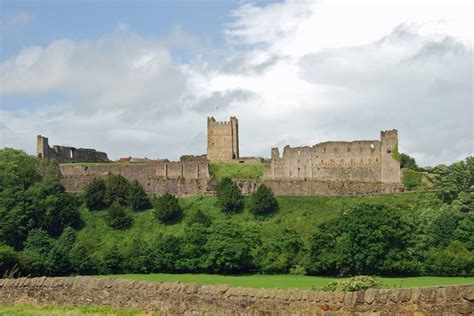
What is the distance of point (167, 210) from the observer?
7950cm

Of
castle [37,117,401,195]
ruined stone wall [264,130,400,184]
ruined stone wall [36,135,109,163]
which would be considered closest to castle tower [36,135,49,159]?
ruined stone wall [36,135,109,163]

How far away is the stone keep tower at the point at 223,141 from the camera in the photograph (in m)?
106

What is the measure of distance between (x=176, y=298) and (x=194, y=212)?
63365mm

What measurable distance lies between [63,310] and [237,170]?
77941 mm

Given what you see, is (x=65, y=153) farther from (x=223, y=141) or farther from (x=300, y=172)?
(x=300, y=172)

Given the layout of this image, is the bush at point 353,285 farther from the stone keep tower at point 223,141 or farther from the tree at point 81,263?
the stone keep tower at point 223,141

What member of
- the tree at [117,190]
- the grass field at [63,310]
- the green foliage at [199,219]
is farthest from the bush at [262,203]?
the grass field at [63,310]

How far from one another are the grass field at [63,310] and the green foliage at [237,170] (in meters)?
72.8

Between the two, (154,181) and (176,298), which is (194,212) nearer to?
(154,181)

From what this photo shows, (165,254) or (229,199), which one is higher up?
(229,199)

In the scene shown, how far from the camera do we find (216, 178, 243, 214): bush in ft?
267

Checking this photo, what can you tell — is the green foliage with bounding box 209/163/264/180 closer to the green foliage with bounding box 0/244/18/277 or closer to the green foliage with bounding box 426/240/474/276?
the green foliage with bounding box 426/240/474/276

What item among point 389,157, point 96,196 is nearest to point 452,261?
point 389,157

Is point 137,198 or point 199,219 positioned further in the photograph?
point 137,198
